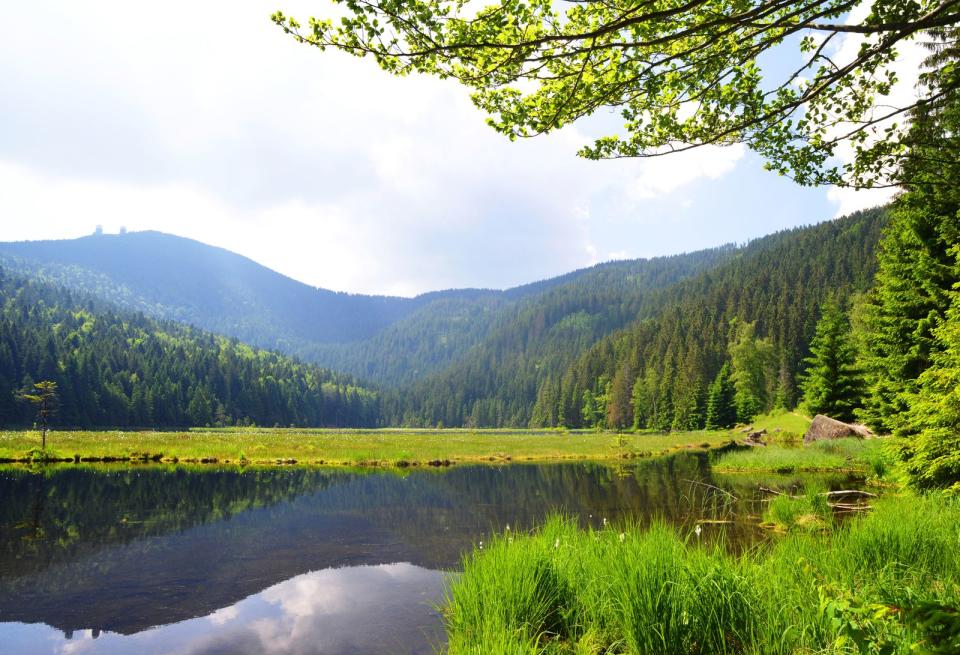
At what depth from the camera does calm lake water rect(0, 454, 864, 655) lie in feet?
28.3

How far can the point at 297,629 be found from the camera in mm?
8914

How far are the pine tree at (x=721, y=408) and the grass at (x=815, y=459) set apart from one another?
56419 mm

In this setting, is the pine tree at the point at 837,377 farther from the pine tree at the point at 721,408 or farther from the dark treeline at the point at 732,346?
the pine tree at the point at 721,408

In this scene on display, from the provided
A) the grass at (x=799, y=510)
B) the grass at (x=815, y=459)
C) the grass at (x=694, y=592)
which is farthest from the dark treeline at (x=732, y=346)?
the grass at (x=694, y=592)

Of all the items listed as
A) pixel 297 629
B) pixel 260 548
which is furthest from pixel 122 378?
pixel 297 629

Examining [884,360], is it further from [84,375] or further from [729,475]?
[84,375]

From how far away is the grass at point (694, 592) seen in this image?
5.08m

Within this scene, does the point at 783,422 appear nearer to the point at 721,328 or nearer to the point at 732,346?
the point at 732,346

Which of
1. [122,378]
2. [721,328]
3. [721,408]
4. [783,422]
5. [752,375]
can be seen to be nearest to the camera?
[783,422]

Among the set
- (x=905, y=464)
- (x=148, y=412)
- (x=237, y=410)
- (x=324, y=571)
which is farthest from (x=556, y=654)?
(x=237, y=410)

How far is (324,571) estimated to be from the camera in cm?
1240

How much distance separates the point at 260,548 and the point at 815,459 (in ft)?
105

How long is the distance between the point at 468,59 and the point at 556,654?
7014 mm

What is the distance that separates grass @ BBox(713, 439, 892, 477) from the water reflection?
27884 mm
